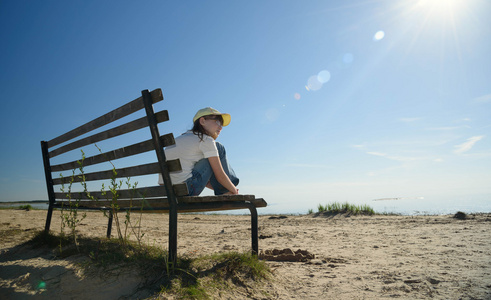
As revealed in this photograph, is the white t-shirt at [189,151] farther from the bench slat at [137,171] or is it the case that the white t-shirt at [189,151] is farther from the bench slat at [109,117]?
the bench slat at [109,117]

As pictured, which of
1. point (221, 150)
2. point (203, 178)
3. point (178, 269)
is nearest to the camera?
point (178, 269)

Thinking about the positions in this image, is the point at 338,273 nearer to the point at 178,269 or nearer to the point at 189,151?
the point at 178,269

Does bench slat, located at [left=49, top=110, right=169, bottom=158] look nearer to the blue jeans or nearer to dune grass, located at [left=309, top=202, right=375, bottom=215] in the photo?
the blue jeans

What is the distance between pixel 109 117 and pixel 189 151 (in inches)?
40.7

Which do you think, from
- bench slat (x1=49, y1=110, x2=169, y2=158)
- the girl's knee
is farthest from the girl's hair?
bench slat (x1=49, y1=110, x2=169, y2=158)

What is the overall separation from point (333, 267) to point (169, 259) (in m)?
2.13

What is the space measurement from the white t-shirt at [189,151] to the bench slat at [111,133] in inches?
20.4

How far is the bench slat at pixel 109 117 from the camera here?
2.49 meters

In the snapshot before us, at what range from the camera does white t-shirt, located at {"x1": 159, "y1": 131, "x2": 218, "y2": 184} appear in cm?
296

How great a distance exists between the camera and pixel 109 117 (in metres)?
3.11

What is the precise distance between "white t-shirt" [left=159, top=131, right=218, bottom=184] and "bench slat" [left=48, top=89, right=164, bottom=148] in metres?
0.62

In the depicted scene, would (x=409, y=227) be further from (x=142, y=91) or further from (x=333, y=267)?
(x=142, y=91)

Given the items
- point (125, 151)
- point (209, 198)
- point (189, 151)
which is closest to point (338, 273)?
point (209, 198)

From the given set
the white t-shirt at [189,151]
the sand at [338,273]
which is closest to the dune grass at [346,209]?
the sand at [338,273]
